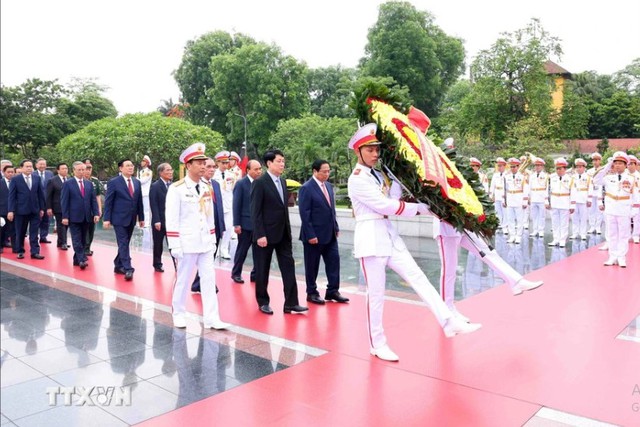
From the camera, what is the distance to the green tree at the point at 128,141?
65.4 feet

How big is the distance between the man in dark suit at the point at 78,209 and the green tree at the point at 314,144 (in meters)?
12.4

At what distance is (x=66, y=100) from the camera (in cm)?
2997

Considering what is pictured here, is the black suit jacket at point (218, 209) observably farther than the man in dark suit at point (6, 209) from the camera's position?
No

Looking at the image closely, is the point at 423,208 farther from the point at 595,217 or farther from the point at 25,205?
the point at 595,217

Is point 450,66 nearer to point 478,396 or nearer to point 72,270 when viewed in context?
point 72,270

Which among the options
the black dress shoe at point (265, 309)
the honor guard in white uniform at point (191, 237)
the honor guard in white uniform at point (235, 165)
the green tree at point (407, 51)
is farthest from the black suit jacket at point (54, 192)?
the green tree at point (407, 51)

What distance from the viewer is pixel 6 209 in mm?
10023

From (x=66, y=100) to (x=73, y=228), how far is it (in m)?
24.3

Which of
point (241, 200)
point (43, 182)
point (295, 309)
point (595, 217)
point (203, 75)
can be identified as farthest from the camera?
point (203, 75)

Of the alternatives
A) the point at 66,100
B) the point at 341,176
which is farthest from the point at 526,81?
the point at 66,100

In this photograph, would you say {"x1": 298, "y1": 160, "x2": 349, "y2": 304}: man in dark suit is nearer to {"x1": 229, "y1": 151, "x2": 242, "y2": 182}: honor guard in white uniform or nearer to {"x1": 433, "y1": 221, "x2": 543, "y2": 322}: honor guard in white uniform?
{"x1": 433, "y1": 221, "x2": 543, "y2": 322}: honor guard in white uniform

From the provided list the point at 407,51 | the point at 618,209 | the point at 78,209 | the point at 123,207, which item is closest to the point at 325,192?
the point at 123,207

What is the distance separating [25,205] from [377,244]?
8.03m

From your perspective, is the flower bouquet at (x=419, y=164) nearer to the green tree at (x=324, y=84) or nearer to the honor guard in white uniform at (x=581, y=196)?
the honor guard in white uniform at (x=581, y=196)
